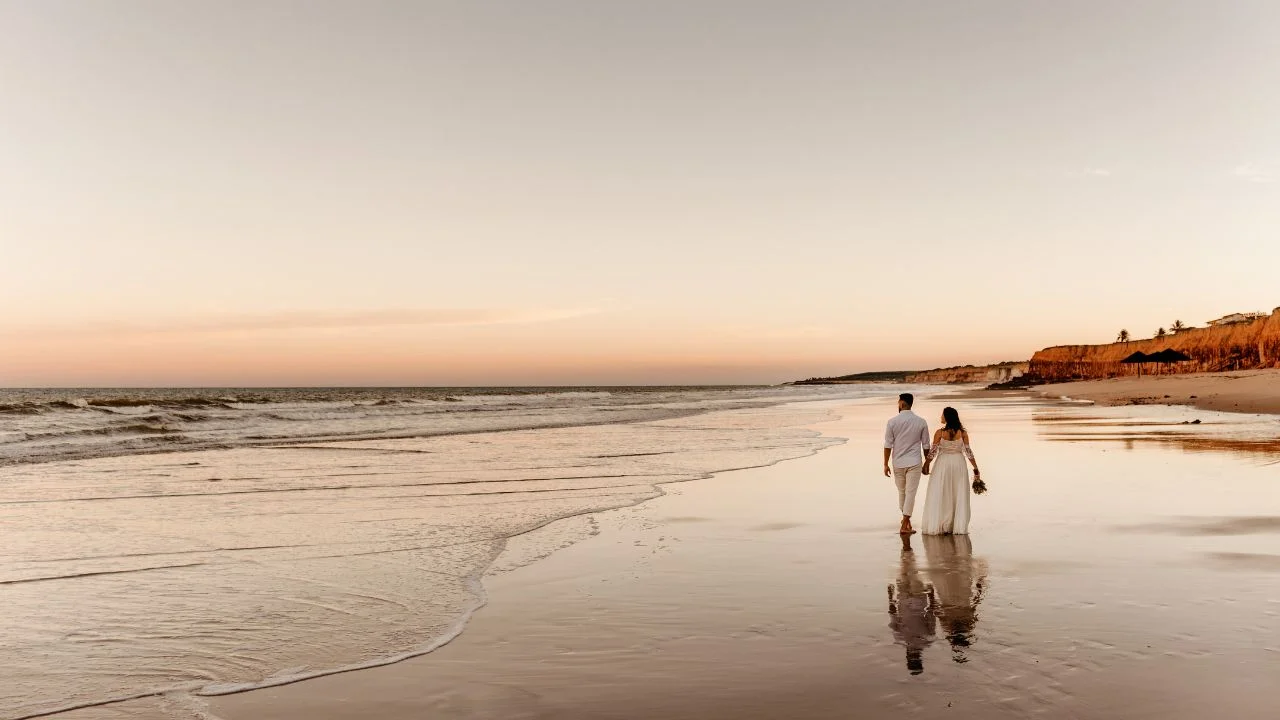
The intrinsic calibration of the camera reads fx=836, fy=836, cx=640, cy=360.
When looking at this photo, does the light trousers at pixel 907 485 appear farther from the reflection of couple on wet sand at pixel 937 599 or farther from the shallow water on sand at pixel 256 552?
the shallow water on sand at pixel 256 552

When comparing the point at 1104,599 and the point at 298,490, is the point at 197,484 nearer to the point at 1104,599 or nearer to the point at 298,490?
the point at 298,490

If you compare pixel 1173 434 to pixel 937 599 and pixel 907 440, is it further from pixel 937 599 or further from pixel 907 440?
pixel 937 599

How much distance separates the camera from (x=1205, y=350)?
81625mm

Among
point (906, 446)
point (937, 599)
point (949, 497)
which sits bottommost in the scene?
point (937, 599)

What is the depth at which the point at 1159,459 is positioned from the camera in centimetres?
1688

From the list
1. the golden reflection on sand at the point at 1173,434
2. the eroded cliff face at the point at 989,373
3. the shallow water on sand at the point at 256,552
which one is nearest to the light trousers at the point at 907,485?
the shallow water on sand at the point at 256,552

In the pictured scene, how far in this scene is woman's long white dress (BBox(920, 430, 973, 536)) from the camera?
9.95 meters

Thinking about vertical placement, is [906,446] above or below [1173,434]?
above

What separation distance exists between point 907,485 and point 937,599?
3636mm

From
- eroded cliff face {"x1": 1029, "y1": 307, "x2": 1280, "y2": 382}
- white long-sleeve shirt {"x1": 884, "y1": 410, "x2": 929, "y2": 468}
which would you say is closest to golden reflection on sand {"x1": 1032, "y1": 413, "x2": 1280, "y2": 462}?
white long-sleeve shirt {"x1": 884, "y1": 410, "x2": 929, "y2": 468}

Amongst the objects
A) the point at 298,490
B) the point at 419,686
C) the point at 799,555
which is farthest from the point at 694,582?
the point at 298,490

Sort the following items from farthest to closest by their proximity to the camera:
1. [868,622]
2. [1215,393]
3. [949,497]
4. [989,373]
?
[989,373]
[1215,393]
[949,497]
[868,622]

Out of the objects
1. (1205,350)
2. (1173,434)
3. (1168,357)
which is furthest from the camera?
(1205,350)

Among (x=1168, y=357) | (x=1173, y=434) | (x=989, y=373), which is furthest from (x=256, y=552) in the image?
(x=989, y=373)
